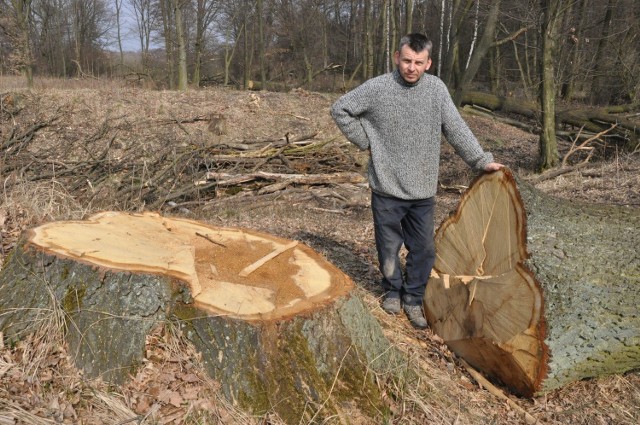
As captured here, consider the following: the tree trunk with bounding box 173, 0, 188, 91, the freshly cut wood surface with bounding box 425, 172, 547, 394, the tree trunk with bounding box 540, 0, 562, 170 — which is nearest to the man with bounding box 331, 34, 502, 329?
the freshly cut wood surface with bounding box 425, 172, 547, 394

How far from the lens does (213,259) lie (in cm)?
284

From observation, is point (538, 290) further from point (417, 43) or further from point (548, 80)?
point (548, 80)

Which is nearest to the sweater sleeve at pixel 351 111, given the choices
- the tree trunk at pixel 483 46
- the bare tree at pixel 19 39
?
the tree trunk at pixel 483 46

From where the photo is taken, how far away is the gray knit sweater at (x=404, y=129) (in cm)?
327

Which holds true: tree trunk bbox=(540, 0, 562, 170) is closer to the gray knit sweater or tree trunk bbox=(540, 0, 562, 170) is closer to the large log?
the large log

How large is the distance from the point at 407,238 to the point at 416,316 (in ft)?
1.83

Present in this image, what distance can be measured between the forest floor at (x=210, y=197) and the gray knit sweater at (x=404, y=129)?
3.18 ft

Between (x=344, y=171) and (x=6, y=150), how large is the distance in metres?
5.31

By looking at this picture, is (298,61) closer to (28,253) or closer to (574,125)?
(574,125)

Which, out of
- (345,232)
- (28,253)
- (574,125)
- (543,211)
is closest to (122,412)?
(28,253)

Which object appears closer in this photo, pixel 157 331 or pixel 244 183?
pixel 157 331

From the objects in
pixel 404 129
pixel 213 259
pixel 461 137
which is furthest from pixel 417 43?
pixel 213 259

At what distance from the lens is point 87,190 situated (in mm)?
6566

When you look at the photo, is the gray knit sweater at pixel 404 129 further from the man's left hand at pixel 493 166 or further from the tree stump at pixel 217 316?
the tree stump at pixel 217 316
